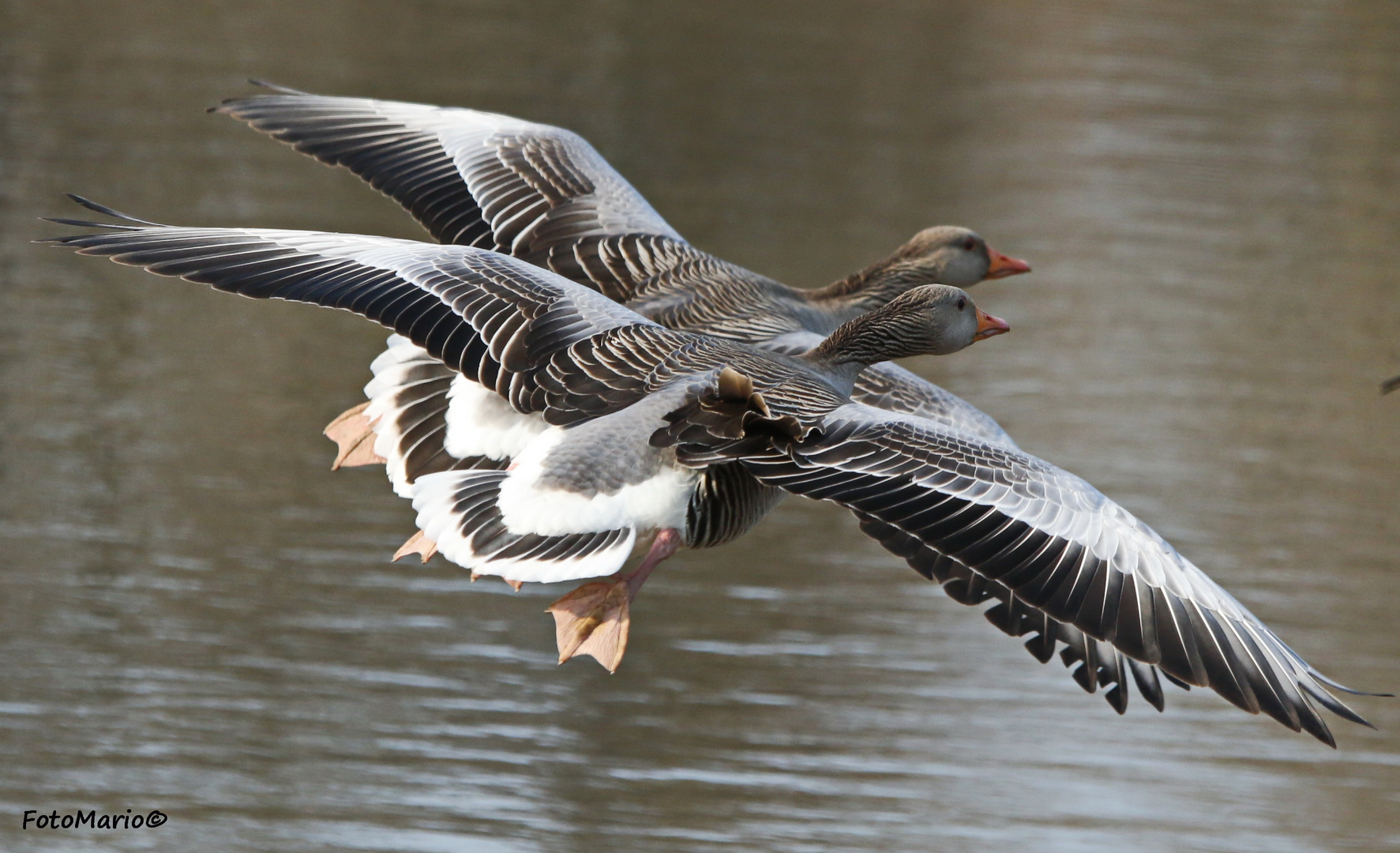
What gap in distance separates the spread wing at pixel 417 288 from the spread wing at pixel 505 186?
5.76 ft

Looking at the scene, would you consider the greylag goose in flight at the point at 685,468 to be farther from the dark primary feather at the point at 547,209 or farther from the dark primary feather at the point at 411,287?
the dark primary feather at the point at 547,209

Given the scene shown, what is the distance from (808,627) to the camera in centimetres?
1194

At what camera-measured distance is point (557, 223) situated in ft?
31.7

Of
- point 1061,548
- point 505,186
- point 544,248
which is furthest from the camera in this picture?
point 505,186

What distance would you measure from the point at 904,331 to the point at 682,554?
495 centimetres

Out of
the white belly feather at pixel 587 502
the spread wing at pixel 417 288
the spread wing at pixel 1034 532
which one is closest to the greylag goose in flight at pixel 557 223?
the spread wing at pixel 417 288

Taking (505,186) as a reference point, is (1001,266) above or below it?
below

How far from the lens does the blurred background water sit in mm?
9922

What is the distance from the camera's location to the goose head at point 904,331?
8062 mm

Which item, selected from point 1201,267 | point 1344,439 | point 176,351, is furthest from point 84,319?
point 1201,267

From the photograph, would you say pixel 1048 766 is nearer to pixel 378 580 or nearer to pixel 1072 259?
pixel 378 580

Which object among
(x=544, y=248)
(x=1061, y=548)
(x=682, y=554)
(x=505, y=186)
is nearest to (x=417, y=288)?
(x=544, y=248)

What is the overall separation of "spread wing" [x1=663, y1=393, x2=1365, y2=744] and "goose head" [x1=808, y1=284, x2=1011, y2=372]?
966mm

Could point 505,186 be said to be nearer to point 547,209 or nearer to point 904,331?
point 547,209
